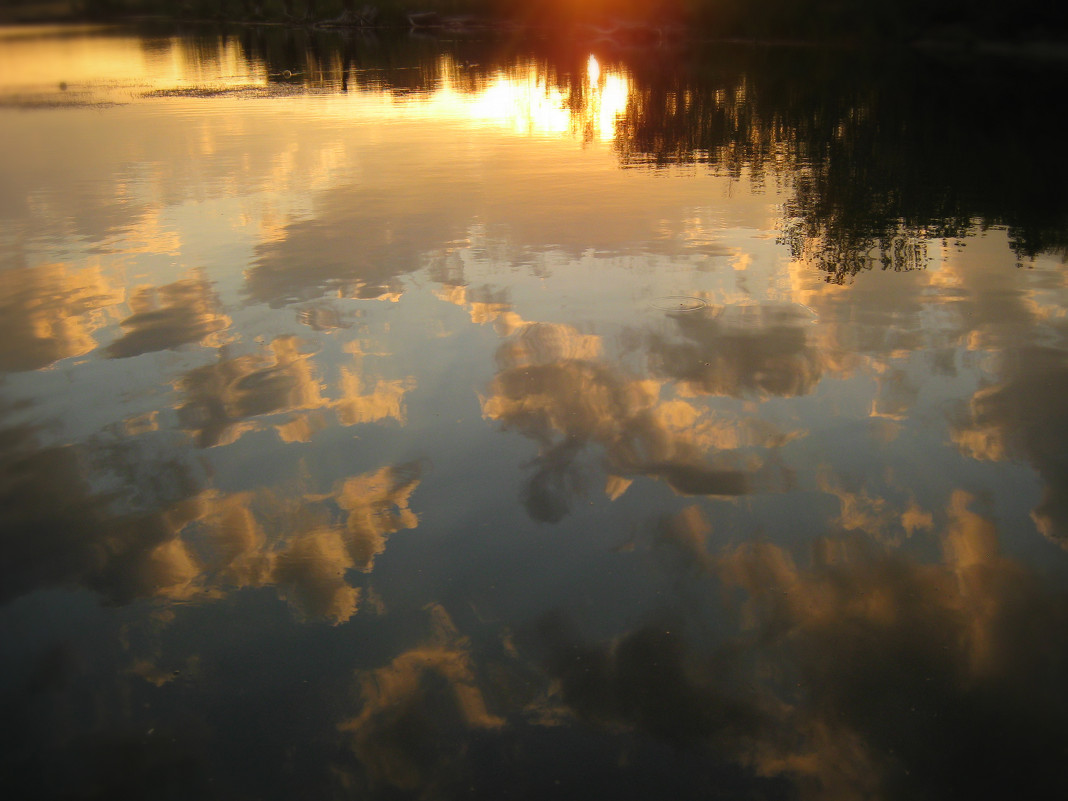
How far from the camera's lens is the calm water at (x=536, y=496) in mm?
4258

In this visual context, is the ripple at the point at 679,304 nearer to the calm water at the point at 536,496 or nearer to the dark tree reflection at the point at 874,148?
the calm water at the point at 536,496

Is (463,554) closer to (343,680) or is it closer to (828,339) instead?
(343,680)

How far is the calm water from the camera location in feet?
14.0

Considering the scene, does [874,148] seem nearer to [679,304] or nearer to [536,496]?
[679,304]

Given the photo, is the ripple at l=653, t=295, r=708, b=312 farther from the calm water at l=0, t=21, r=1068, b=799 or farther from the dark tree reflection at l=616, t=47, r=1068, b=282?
the dark tree reflection at l=616, t=47, r=1068, b=282

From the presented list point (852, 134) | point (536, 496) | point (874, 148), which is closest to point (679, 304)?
point (536, 496)

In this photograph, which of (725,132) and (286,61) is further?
(286,61)

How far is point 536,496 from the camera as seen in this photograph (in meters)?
6.16

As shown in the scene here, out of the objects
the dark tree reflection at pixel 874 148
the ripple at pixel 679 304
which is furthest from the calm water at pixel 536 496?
the dark tree reflection at pixel 874 148

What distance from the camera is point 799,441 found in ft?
22.5

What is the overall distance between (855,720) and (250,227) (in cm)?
1099

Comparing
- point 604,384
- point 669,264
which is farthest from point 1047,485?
point 669,264

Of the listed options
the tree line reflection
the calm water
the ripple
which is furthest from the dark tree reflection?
the ripple

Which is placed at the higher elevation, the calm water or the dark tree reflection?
the dark tree reflection
